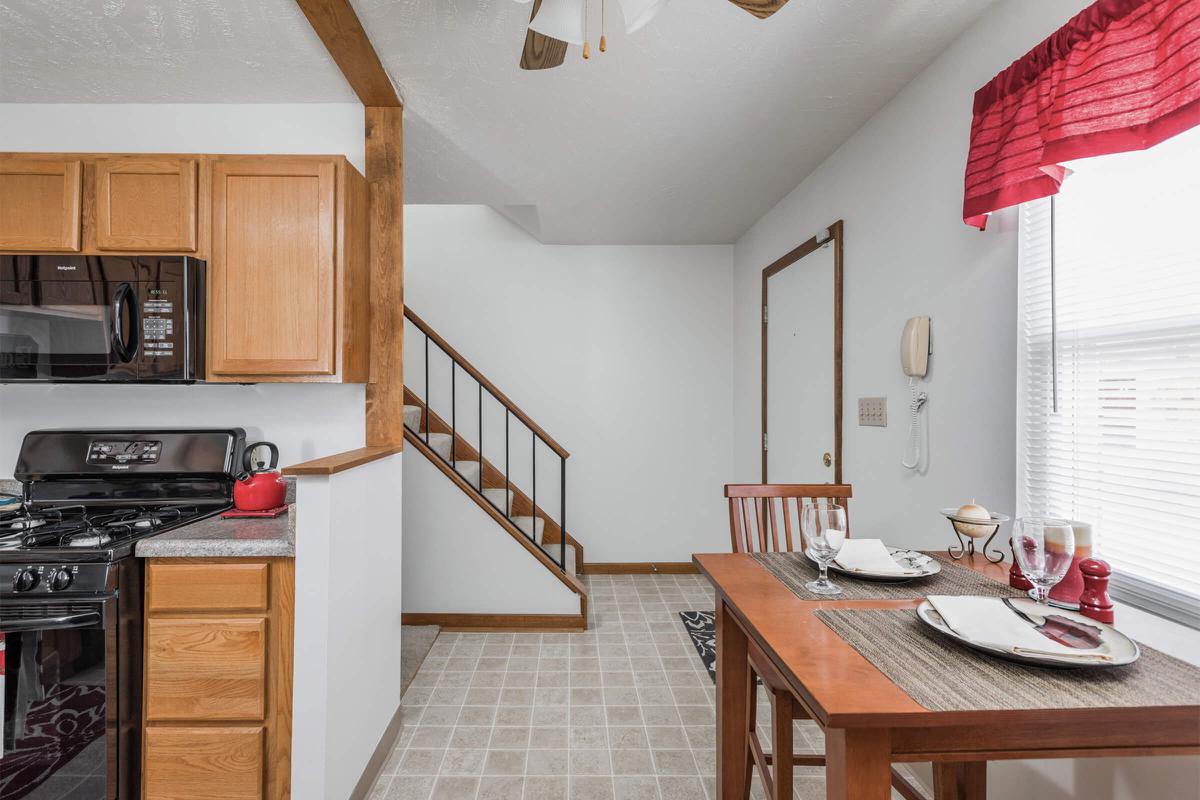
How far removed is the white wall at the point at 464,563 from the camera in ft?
10.7

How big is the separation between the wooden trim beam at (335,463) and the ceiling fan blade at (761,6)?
1.56m

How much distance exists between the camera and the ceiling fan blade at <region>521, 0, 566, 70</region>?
1.50 meters

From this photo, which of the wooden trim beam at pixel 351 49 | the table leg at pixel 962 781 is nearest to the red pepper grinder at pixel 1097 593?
the table leg at pixel 962 781

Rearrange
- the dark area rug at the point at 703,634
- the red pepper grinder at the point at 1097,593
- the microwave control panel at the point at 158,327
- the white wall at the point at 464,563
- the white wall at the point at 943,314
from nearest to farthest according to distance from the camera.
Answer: the red pepper grinder at the point at 1097,593 < the white wall at the point at 943,314 < the microwave control panel at the point at 158,327 < the dark area rug at the point at 703,634 < the white wall at the point at 464,563

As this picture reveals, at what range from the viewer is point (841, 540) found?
1340 mm

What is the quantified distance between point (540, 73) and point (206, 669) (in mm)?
2251

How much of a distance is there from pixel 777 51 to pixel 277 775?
279 centimetres

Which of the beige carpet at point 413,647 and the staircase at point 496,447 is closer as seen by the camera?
the beige carpet at point 413,647

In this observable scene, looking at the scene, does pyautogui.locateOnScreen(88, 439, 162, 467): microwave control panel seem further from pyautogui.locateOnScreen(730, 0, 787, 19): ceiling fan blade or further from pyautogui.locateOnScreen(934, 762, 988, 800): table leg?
pyautogui.locateOnScreen(934, 762, 988, 800): table leg

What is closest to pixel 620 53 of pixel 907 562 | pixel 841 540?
pixel 841 540

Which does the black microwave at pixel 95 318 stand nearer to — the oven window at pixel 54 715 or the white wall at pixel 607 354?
the oven window at pixel 54 715

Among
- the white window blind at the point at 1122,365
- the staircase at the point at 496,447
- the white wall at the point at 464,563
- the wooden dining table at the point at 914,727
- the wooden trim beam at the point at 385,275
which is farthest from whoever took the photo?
the staircase at the point at 496,447

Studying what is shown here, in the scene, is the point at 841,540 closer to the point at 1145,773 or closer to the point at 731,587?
the point at 731,587

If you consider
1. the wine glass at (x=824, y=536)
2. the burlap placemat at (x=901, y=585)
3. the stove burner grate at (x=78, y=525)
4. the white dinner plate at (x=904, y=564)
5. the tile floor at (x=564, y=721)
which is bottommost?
the tile floor at (x=564, y=721)
